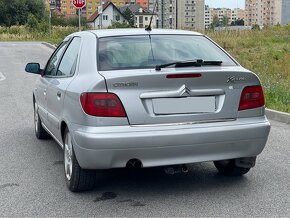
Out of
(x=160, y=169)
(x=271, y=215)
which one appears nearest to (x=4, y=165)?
(x=160, y=169)

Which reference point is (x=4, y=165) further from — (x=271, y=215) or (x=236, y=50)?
(x=236, y=50)

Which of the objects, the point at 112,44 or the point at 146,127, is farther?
the point at 112,44

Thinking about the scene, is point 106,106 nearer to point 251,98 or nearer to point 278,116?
point 251,98

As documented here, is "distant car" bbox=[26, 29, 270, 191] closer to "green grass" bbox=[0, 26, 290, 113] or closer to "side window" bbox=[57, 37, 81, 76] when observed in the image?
"side window" bbox=[57, 37, 81, 76]

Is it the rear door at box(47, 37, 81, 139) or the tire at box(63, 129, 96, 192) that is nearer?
the tire at box(63, 129, 96, 192)

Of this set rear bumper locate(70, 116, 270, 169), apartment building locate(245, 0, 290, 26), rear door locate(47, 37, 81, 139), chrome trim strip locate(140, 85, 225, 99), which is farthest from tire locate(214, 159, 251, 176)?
apartment building locate(245, 0, 290, 26)

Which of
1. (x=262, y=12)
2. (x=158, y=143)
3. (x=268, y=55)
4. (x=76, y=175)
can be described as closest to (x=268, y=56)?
(x=268, y=55)

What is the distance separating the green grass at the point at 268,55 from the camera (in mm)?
10597

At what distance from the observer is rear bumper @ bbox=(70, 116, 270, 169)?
4.36 m

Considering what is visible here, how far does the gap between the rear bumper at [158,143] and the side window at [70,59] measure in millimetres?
941

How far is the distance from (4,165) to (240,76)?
10.1 feet

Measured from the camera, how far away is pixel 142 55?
4934mm

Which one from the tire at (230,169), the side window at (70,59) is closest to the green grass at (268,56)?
the tire at (230,169)

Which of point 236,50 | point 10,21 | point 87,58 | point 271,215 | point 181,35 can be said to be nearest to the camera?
point 271,215
